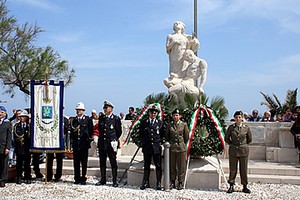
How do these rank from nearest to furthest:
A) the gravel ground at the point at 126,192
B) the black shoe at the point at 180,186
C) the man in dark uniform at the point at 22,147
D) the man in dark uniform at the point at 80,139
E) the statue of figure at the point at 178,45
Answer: the gravel ground at the point at 126,192 < the black shoe at the point at 180,186 < the man in dark uniform at the point at 80,139 < the man in dark uniform at the point at 22,147 < the statue of figure at the point at 178,45

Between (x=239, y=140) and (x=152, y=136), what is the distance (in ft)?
5.21

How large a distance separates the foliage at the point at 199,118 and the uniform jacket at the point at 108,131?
1.74 feet

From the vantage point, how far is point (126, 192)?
689cm

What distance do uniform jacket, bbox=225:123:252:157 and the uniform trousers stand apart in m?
0.89

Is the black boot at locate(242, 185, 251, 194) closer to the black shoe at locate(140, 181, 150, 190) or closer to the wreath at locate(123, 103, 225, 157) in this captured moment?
the wreath at locate(123, 103, 225, 157)

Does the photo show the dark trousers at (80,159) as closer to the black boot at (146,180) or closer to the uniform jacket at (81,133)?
the uniform jacket at (81,133)

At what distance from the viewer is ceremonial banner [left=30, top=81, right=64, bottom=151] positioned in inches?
306

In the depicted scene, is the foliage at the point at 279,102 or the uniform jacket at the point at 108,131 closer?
the uniform jacket at the point at 108,131

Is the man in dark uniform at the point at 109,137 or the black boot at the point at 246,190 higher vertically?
the man in dark uniform at the point at 109,137

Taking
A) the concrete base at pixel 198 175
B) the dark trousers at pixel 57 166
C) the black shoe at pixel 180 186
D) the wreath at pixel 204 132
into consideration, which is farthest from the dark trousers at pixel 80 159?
the black shoe at pixel 180 186

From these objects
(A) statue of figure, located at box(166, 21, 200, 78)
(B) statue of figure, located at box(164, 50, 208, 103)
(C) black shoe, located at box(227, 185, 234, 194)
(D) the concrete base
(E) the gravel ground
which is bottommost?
(E) the gravel ground

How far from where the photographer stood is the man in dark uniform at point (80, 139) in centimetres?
762

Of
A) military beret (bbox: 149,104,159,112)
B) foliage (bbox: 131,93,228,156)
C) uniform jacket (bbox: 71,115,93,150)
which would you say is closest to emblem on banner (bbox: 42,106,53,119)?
uniform jacket (bbox: 71,115,93,150)

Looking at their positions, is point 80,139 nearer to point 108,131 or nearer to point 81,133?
point 81,133
